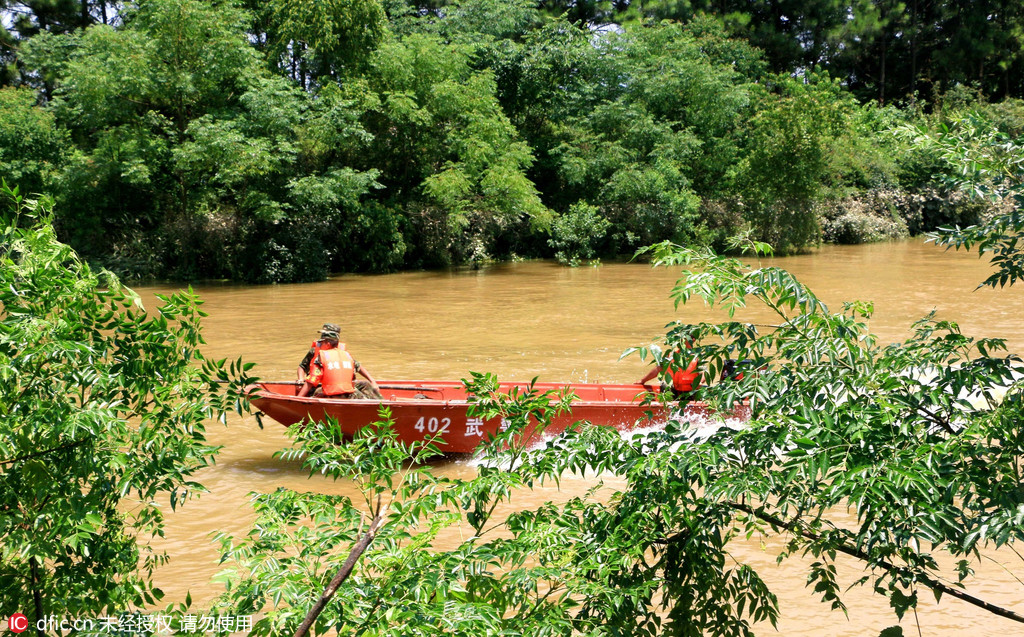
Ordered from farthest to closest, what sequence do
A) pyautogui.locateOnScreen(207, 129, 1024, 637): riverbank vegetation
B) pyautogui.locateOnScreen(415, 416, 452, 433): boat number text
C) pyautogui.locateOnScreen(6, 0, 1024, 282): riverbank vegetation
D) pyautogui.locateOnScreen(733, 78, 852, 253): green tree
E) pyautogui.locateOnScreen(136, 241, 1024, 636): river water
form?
1. pyautogui.locateOnScreen(733, 78, 852, 253): green tree
2. pyautogui.locateOnScreen(6, 0, 1024, 282): riverbank vegetation
3. pyautogui.locateOnScreen(415, 416, 452, 433): boat number text
4. pyautogui.locateOnScreen(136, 241, 1024, 636): river water
5. pyautogui.locateOnScreen(207, 129, 1024, 637): riverbank vegetation

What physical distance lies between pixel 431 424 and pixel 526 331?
7.77 m

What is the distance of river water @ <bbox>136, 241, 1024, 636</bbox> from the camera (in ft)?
20.0

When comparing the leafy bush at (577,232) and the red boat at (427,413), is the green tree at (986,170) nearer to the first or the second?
the red boat at (427,413)

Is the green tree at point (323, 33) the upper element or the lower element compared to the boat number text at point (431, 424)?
upper

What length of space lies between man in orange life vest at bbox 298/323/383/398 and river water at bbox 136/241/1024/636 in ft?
2.94

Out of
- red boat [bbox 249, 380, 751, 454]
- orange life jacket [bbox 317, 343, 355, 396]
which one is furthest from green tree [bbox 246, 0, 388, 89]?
red boat [bbox 249, 380, 751, 454]

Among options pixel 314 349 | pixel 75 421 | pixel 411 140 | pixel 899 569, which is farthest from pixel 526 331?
pixel 75 421

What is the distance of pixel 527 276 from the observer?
25.7 meters

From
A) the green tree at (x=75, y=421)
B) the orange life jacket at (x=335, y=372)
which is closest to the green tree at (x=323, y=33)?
the orange life jacket at (x=335, y=372)

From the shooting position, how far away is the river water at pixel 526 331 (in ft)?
A: 20.0

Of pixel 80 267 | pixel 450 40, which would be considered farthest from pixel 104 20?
pixel 80 267

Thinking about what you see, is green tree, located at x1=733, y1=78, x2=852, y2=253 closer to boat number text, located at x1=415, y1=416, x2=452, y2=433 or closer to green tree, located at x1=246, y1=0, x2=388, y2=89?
green tree, located at x1=246, y1=0, x2=388, y2=89

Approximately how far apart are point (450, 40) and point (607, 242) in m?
9.36

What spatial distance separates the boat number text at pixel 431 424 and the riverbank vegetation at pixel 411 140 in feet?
43.8
